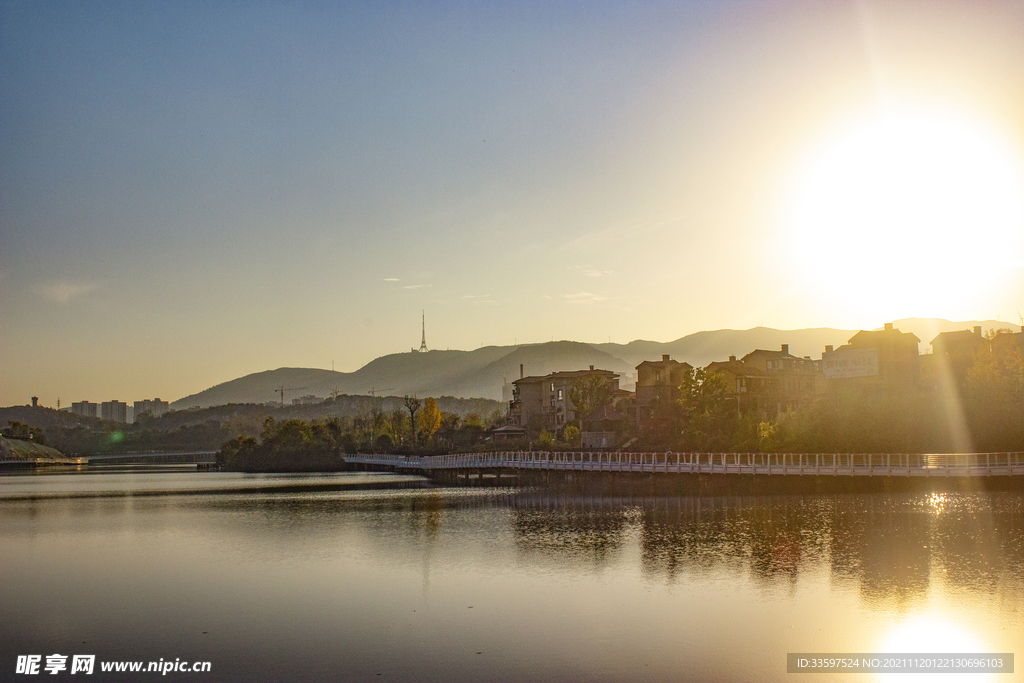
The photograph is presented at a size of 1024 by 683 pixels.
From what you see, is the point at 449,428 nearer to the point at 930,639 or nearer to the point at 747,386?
the point at 747,386

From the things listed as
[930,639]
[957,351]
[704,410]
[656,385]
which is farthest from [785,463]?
[656,385]

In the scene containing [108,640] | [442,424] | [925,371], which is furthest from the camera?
[442,424]

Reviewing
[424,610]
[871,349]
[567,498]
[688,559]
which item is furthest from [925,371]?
[424,610]

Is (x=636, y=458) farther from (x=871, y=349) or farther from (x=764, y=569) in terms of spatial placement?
(x=764, y=569)

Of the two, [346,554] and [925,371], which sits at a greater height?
[925,371]

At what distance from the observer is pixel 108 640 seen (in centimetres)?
2597

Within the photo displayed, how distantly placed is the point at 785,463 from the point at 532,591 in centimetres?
4112

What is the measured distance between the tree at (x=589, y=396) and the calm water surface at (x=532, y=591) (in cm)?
6673

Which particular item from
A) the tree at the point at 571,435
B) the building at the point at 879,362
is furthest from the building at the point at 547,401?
the building at the point at 879,362

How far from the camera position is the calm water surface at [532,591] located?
78.3ft

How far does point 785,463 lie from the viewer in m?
67.1

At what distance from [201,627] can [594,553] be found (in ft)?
62.6

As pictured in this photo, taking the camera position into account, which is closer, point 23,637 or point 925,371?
point 23,637

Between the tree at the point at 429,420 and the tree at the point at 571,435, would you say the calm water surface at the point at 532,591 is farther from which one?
the tree at the point at 429,420
